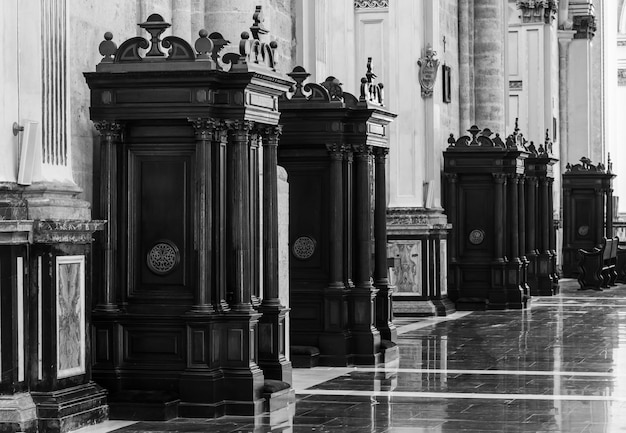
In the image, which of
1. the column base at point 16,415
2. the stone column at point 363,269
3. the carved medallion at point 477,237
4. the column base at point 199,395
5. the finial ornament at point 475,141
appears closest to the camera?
the column base at point 16,415

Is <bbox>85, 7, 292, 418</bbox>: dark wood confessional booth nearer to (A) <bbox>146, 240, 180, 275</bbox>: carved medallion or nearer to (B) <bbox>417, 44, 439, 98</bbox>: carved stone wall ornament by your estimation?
(A) <bbox>146, 240, 180, 275</bbox>: carved medallion

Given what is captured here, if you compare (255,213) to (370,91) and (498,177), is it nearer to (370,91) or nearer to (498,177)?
(370,91)

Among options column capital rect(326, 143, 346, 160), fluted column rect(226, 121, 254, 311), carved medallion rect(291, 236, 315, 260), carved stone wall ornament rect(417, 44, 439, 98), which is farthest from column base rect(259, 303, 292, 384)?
carved stone wall ornament rect(417, 44, 439, 98)

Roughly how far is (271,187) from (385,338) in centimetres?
450

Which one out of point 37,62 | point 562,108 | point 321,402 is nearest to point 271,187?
point 321,402

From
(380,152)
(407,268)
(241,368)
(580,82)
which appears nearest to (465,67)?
(407,268)

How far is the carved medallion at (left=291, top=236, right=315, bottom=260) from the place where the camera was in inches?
571

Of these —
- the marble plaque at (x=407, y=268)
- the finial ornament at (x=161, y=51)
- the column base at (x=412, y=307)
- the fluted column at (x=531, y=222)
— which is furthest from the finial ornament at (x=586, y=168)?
the finial ornament at (x=161, y=51)

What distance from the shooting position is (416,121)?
21594mm

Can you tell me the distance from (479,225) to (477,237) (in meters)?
0.21

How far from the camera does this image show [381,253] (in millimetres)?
15547

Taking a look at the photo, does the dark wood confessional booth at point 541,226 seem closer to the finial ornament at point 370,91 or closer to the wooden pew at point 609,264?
the wooden pew at point 609,264

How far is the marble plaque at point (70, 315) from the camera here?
9.69 meters

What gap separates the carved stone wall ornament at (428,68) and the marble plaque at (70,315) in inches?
485
